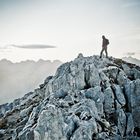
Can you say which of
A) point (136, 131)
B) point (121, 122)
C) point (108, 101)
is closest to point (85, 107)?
point (108, 101)

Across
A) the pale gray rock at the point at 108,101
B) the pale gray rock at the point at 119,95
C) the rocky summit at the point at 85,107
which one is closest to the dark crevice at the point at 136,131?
the rocky summit at the point at 85,107

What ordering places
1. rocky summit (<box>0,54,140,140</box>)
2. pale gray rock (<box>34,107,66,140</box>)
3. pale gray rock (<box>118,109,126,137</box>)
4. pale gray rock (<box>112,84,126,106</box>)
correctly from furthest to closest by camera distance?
pale gray rock (<box>112,84,126,106</box>) < pale gray rock (<box>118,109,126,137</box>) < rocky summit (<box>0,54,140,140</box>) < pale gray rock (<box>34,107,66,140</box>)

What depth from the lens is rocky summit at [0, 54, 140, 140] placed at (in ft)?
149

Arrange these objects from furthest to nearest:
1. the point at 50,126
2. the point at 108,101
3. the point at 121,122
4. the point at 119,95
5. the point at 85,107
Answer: the point at 119,95, the point at 108,101, the point at 121,122, the point at 85,107, the point at 50,126

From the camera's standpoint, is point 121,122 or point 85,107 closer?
point 85,107

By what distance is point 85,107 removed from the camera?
166 ft

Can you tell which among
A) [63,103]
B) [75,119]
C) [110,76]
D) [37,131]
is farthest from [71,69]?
[37,131]

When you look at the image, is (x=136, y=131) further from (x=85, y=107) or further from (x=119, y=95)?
(x=85, y=107)

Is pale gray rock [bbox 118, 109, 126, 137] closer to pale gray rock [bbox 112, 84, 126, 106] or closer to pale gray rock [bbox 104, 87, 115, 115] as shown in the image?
pale gray rock [bbox 104, 87, 115, 115]

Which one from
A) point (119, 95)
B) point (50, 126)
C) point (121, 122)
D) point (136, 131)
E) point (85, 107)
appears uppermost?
point (119, 95)

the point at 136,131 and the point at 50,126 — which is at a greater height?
the point at 50,126

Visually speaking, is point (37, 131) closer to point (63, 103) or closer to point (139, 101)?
point (63, 103)

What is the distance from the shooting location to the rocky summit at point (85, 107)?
4556 cm

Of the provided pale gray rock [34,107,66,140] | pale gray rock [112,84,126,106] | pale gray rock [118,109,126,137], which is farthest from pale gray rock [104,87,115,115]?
pale gray rock [34,107,66,140]
